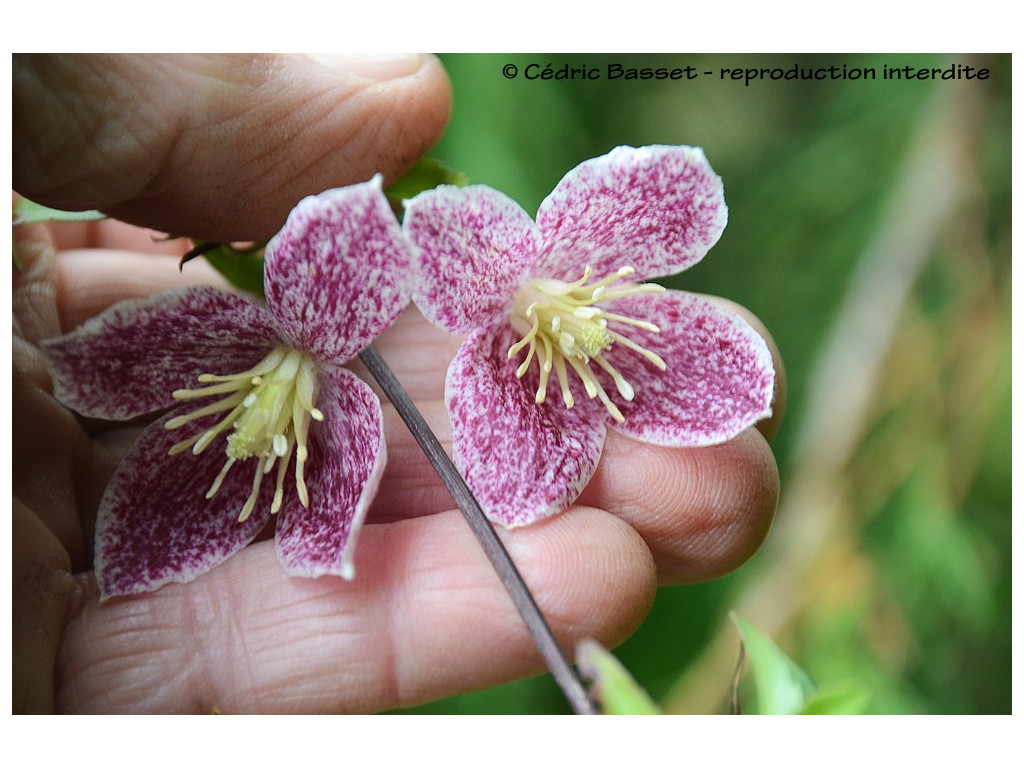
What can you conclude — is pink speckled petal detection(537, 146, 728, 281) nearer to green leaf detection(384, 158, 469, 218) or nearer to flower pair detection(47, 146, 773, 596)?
flower pair detection(47, 146, 773, 596)

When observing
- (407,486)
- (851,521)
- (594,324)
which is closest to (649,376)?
(594,324)

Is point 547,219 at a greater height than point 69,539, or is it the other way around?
point 547,219

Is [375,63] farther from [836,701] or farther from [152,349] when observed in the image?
[836,701]

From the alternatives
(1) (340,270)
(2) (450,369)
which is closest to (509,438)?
(2) (450,369)

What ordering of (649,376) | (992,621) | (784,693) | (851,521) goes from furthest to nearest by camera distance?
1. (851,521)
2. (992,621)
3. (649,376)
4. (784,693)

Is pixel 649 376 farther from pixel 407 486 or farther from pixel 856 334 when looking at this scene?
pixel 856 334

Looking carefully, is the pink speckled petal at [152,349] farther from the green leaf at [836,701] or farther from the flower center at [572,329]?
the green leaf at [836,701]
